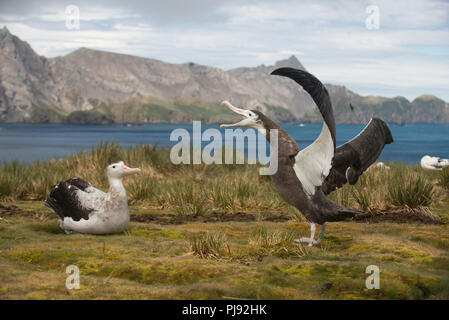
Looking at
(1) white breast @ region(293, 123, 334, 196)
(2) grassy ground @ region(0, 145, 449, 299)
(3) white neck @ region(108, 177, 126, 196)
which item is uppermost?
(1) white breast @ region(293, 123, 334, 196)

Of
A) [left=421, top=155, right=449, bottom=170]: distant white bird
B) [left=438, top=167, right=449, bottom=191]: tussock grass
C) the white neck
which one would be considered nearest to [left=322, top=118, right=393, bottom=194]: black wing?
the white neck

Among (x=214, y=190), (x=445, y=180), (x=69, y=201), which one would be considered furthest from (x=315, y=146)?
(x=445, y=180)

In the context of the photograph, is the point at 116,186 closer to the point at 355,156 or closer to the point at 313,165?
the point at 313,165

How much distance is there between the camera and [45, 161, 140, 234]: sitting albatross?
8.03m

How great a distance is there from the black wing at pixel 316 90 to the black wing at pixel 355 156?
1.43 metres

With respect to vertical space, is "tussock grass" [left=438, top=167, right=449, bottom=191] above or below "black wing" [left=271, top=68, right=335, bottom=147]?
below

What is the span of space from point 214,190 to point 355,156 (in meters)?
4.88

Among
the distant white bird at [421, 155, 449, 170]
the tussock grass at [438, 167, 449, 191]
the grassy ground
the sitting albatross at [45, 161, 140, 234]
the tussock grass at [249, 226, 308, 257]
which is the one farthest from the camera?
the distant white bird at [421, 155, 449, 170]

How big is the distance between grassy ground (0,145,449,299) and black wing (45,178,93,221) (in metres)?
0.37

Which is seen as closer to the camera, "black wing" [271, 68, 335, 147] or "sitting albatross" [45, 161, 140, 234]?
"black wing" [271, 68, 335, 147]

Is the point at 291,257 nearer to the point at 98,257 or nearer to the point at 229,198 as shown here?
the point at 98,257

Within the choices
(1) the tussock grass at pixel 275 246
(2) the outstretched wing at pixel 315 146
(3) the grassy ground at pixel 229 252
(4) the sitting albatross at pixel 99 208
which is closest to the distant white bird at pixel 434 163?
(3) the grassy ground at pixel 229 252

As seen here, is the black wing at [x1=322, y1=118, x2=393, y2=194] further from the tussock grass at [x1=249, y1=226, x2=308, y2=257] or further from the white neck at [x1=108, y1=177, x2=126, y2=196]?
the white neck at [x1=108, y1=177, x2=126, y2=196]

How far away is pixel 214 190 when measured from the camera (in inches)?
468
